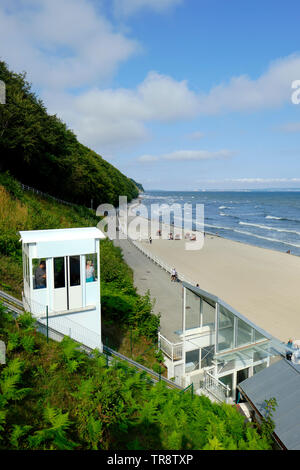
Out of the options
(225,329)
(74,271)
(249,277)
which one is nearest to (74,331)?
(74,271)

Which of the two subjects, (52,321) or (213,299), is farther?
(213,299)

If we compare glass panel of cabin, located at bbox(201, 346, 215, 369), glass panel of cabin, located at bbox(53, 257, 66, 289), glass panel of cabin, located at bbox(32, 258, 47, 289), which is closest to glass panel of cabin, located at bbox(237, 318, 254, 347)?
glass panel of cabin, located at bbox(201, 346, 215, 369)

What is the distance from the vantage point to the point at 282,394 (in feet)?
23.7

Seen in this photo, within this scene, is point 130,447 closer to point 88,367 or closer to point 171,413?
point 171,413

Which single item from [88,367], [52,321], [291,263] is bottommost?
[291,263]

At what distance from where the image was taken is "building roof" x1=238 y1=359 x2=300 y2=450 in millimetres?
6176

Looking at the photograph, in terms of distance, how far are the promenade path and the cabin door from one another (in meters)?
6.36

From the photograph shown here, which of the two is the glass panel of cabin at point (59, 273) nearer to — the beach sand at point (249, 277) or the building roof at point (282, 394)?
the building roof at point (282, 394)

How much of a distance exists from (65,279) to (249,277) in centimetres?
2370

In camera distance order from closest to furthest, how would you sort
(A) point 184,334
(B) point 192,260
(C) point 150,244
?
(A) point 184,334 → (B) point 192,260 → (C) point 150,244

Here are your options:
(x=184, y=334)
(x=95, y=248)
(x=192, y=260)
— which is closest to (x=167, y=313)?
(x=184, y=334)

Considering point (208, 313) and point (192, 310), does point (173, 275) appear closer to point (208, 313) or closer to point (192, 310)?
point (192, 310)

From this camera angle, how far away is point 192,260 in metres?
35.7

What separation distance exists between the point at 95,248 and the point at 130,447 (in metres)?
5.57
